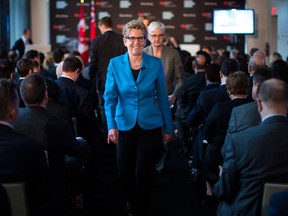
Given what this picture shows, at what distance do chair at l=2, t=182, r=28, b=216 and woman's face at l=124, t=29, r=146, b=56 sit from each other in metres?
1.79

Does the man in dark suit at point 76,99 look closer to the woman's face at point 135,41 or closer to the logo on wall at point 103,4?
the woman's face at point 135,41

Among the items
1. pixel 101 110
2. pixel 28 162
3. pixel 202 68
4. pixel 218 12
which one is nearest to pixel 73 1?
pixel 218 12

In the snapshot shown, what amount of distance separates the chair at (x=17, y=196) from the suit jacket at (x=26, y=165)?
0.13 meters

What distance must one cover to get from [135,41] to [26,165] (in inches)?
66.2

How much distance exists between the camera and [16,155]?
9.63 ft

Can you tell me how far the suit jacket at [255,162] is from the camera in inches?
116

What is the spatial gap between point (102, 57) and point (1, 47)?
16.5 feet

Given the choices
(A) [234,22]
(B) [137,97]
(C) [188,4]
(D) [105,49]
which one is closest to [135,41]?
(B) [137,97]

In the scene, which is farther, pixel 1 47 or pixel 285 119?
pixel 1 47

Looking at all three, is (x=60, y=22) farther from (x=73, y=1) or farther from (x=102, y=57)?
(x=102, y=57)

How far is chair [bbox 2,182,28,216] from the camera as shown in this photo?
283 centimetres

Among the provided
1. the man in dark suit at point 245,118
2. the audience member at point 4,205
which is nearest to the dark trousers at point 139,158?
the man in dark suit at point 245,118

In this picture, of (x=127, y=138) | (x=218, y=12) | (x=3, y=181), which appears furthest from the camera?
(x=218, y=12)

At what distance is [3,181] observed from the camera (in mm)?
2957
